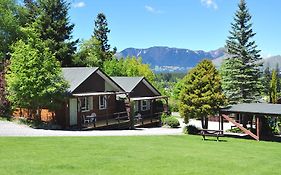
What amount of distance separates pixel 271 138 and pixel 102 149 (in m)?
18.6

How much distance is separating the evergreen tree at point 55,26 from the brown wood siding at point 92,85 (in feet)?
66.6

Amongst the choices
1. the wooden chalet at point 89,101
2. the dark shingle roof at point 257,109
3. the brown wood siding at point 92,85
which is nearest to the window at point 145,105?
the wooden chalet at point 89,101

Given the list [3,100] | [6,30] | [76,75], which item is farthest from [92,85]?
[6,30]

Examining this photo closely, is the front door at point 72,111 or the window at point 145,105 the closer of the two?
the front door at point 72,111

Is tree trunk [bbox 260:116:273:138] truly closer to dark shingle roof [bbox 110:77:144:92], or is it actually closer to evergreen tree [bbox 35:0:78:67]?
dark shingle roof [bbox 110:77:144:92]

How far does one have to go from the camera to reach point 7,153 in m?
17.1

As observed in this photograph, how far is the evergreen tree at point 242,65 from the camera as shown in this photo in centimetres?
4581

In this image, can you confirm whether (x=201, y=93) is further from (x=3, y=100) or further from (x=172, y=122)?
(x=3, y=100)

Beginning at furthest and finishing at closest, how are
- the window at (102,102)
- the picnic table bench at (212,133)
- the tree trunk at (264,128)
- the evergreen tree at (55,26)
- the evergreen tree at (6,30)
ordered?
the evergreen tree at (55,26), the evergreen tree at (6,30), the window at (102,102), the tree trunk at (264,128), the picnic table bench at (212,133)

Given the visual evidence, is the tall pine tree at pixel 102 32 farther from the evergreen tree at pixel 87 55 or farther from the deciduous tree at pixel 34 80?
the deciduous tree at pixel 34 80

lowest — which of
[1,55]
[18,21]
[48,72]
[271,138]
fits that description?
[271,138]

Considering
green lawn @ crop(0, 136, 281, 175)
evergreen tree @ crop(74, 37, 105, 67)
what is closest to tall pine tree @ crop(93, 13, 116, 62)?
evergreen tree @ crop(74, 37, 105, 67)

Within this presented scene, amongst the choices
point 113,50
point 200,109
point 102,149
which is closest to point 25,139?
point 102,149

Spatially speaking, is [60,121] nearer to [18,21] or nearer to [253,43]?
[18,21]
